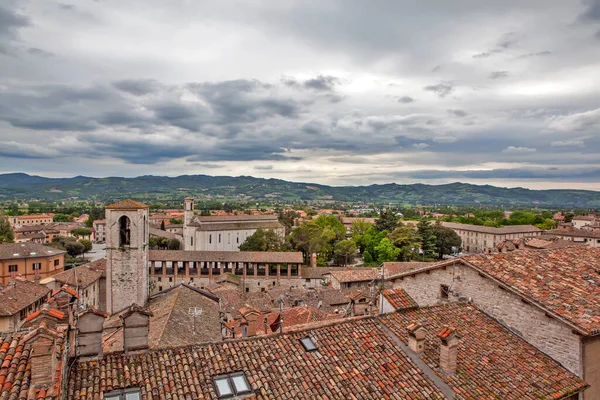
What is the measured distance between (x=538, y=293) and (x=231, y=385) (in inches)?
387

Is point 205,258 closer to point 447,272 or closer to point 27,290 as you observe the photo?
point 27,290

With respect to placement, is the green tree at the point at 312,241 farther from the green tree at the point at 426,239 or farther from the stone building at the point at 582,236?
the stone building at the point at 582,236

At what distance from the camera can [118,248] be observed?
32438 mm

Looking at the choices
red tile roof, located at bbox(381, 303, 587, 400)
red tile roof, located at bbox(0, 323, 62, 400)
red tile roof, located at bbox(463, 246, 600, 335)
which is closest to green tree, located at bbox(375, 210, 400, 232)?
red tile roof, located at bbox(463, 246, 600, 335)

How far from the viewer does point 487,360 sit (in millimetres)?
10797

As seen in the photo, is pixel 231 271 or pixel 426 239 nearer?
pixel 231 271

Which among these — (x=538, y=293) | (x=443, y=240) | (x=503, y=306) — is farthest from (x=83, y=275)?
(x=443, y=240)

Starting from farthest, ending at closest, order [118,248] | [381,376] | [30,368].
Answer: [118,248], [381,376], [30,368]

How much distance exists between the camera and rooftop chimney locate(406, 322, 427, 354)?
10.4 metres

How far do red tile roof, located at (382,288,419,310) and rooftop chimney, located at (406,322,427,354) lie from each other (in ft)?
6.73

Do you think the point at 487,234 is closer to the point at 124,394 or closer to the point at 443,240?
the point at 443,240

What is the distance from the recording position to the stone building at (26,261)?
173 ft

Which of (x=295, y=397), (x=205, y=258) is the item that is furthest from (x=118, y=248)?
(x=295, y=397)

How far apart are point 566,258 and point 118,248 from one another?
31.3m
